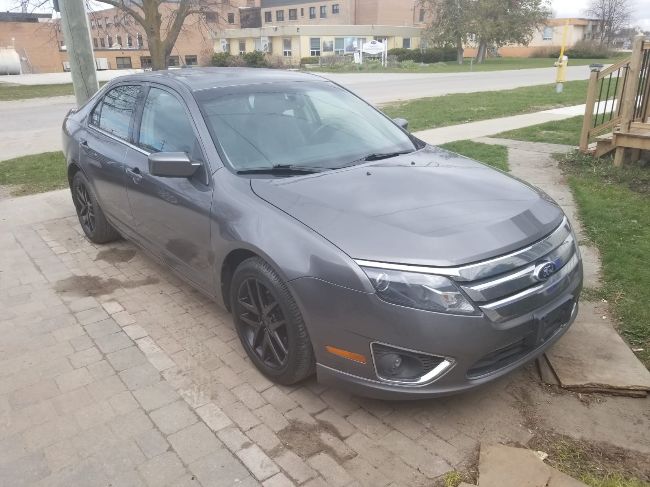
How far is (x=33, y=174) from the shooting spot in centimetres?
860

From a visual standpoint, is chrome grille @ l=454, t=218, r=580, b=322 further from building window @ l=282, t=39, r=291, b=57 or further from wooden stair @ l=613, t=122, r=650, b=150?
building window @ l=282, t=39, r=291, b=57

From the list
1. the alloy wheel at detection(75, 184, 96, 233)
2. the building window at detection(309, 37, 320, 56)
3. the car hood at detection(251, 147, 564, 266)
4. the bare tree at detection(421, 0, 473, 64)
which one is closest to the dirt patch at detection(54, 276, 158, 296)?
the alloy wheel at detection(75, 184, 96, 233)

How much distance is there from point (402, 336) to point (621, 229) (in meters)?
3.78

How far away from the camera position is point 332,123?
396cm

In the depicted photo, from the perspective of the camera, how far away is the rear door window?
446 cm

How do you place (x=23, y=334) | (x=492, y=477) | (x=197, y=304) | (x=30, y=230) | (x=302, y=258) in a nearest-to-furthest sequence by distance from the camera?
(x=492, y=477)
(x=302, y=258)
(x=23, y=334)
(x=197, y=304)
(x=30, y=230)

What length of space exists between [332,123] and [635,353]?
2.50m

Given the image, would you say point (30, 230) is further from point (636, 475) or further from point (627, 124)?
point (627, 124)

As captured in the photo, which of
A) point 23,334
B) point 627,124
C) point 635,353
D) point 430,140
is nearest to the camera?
point 635,353

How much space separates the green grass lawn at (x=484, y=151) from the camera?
8.03m

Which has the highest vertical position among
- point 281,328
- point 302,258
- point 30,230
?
point 302,258

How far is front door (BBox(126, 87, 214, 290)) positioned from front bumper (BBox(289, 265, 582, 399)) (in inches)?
40.2

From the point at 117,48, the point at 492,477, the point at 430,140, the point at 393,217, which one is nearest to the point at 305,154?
the point at 393,217

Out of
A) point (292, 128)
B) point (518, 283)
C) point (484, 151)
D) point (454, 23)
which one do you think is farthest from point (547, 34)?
point (518, 283)
